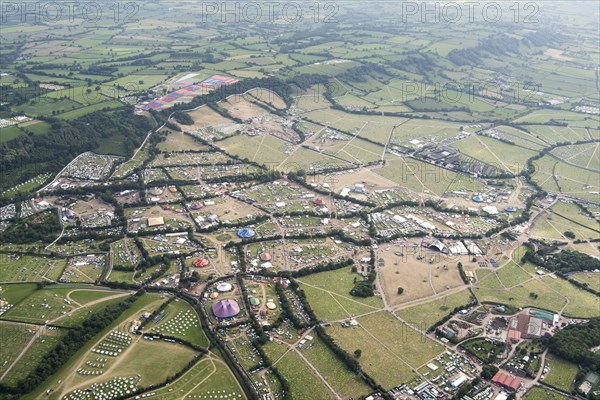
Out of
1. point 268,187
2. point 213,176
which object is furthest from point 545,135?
point 213,176

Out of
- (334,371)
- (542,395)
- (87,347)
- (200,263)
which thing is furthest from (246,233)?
(542,395)

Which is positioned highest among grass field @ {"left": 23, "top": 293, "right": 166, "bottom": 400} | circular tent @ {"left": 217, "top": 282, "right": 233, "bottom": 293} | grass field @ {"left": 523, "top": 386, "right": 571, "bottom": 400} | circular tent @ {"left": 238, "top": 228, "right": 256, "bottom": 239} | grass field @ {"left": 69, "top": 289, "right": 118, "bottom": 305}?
circular tent @ {"left": 238, "top": 228, "right": 256, "bottom": 239}

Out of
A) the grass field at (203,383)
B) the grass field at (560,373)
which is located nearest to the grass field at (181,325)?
the grass field at (203,383)

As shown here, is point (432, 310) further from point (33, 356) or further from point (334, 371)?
point (33, 356)

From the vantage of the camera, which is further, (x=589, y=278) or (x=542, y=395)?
(x=589, y=278)

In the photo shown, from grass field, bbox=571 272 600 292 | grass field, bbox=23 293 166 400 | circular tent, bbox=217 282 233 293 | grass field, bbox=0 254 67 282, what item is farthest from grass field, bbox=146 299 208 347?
grass field, bbox=571 272 600 292

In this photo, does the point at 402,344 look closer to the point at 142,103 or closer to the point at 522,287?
the point at 522,287

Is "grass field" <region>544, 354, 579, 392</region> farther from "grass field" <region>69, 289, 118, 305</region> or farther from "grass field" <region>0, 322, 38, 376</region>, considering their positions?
"grass field" <region>0, 322, 38, 376</region>

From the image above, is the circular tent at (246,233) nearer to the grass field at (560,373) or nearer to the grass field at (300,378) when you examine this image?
the grass field at (300,378)
